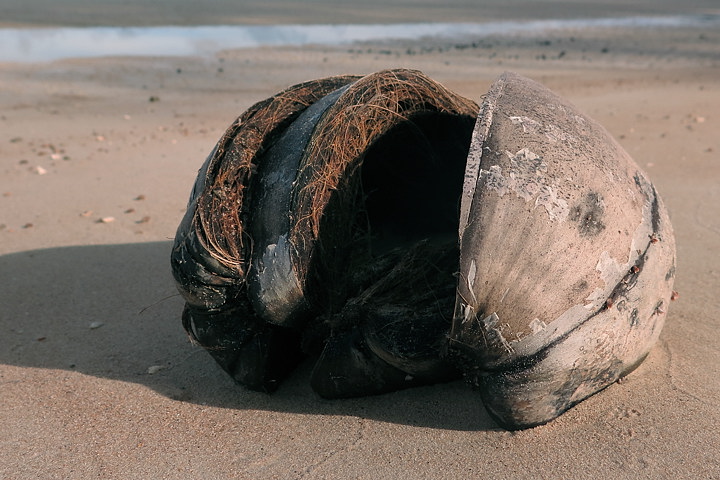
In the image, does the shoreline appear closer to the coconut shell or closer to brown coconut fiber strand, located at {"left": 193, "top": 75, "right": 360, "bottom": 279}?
brown coconut fiber strand, located at {"left": 193, "top": 75, "right": 360, "bottom": 279}

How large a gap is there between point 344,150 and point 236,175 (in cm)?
51

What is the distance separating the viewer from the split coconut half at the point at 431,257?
2744 mm

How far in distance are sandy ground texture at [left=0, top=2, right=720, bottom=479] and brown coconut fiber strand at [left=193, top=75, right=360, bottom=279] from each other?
0.75m

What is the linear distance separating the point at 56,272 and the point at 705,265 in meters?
4.33

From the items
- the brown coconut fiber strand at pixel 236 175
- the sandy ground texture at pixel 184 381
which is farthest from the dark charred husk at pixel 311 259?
the sandy ground texture at pixel 184 381

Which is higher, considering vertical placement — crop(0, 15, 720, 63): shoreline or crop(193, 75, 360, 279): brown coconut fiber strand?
crop(193, 75, 360, 279): brown coconut fiber strand

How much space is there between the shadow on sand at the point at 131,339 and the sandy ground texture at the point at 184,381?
0.01m

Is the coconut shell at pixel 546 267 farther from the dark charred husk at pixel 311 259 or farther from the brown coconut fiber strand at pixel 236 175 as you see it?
the brown coconut fiber strand at pixel 236 175

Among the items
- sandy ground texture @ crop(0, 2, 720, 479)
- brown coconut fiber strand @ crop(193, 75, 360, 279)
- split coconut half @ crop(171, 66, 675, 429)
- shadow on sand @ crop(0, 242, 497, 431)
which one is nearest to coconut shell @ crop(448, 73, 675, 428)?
split coconut half @ crop(171, 66, 675, 429)

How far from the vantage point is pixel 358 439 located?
3072 millimetres

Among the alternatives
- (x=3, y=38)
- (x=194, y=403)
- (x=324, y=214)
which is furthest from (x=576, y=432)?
(x=3, y=38)

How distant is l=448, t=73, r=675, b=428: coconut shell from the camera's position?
2.72m

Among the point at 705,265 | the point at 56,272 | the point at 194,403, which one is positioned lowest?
the point at 56,272

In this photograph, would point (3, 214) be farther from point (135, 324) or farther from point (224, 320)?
point (224, 320)
